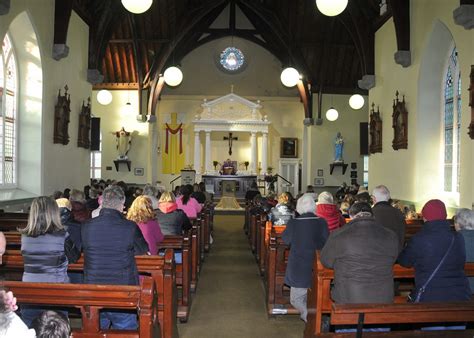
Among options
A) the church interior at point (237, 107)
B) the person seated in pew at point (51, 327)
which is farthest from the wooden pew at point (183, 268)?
the person seated in pew at point (51, 327)

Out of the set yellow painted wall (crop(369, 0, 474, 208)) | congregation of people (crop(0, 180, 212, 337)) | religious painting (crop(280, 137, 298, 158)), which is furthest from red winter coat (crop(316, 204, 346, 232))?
religious painting (crop(280, 137, 298, 158))

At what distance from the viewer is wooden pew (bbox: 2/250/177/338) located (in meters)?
4.05

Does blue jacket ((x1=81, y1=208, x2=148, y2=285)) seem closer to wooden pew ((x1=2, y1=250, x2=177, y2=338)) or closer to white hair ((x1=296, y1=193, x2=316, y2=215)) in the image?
wooden pew ((x1=2, y1=250, x2=177, y2=338))

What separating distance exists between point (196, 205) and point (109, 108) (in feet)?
36.5

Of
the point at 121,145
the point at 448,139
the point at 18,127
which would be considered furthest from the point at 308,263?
the point at 121,145

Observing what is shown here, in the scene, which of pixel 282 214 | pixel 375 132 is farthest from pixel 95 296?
pixel 375 132

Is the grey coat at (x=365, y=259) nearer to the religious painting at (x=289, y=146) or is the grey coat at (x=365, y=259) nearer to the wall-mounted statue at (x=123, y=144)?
the wall-mounted statue at (x=123, y=144)

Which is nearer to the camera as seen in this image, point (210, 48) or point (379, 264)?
point (379, 264)

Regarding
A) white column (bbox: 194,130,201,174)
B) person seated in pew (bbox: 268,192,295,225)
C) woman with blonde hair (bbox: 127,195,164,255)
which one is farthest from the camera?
white column (bbox: 194,130,201,174)

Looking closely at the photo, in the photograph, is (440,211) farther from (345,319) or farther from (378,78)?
(378,78)

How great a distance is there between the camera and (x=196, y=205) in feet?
29.5

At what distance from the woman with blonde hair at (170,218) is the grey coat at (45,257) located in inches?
107

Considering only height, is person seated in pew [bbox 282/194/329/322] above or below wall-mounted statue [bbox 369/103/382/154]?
below

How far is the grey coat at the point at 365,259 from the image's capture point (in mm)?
3439
